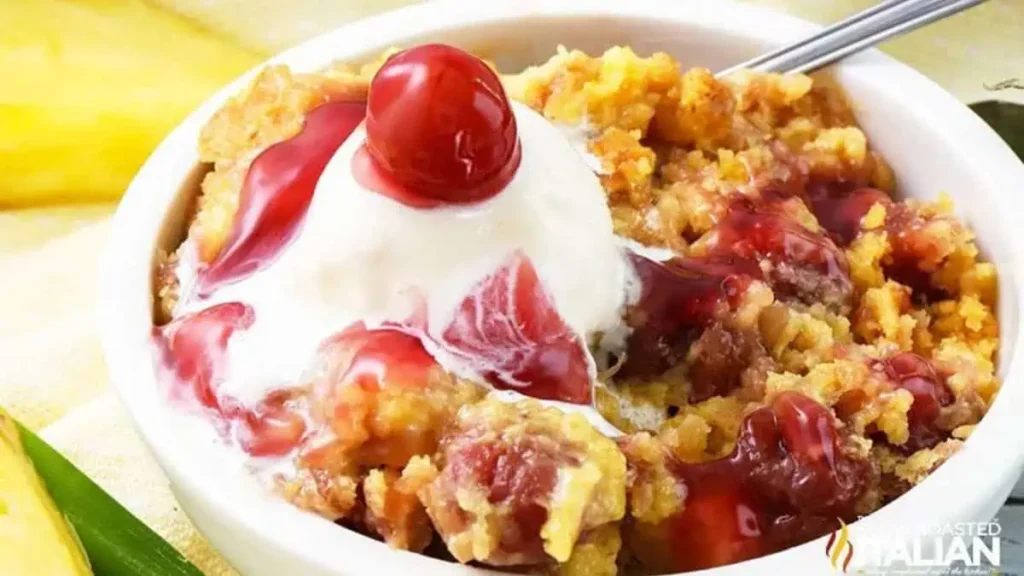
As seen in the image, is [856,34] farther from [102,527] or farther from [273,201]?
[102,527]

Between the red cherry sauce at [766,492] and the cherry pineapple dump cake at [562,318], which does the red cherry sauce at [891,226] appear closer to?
the cherry pineapple dump cake at [562,318]

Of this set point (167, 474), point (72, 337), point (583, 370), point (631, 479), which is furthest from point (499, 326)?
point (72, 337)

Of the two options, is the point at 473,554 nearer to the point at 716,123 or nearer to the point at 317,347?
the point at 317,347

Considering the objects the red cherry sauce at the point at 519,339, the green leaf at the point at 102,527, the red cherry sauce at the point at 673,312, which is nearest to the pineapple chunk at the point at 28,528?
the green leaf at the point at 102,527

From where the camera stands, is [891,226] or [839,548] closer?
[839,548]

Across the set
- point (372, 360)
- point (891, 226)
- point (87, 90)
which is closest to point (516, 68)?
point (891, 226)

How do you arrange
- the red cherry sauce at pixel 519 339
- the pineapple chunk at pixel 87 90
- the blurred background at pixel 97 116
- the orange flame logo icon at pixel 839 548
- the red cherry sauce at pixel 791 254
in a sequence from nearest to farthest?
the orange flame logo icon at pixel 839 548
the red cherry sauce at pixel 519 339
the red cherry sauce at pixel 791 254
the blurred background at pixel 97 116
the pineapple chunk at pixel 87 90
